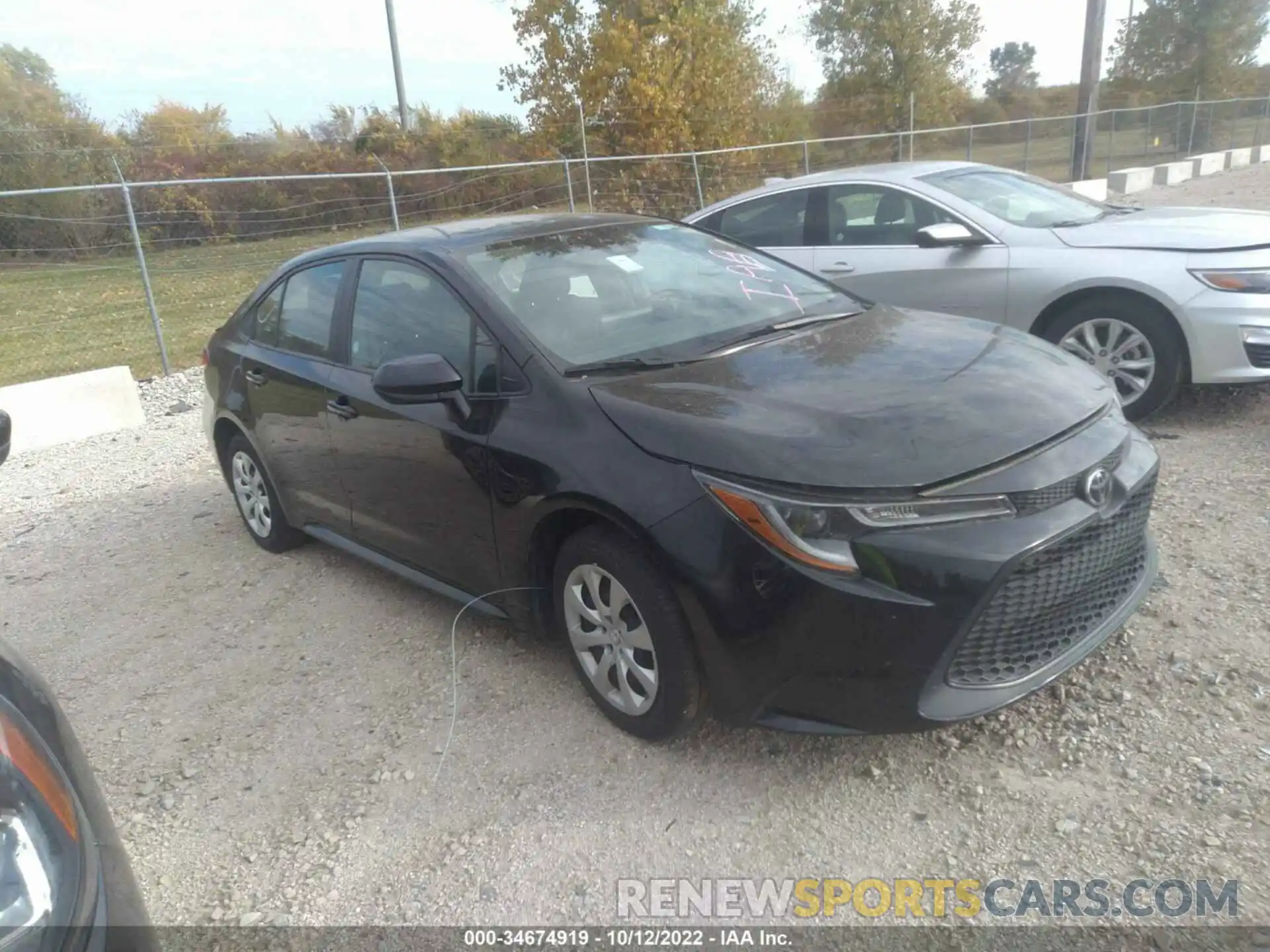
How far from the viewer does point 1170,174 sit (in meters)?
24.4

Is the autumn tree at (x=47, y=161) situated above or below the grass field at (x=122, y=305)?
above

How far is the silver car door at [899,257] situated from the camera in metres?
5.85

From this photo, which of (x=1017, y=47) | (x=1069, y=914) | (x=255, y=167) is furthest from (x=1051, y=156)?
(x=1017, y=47)

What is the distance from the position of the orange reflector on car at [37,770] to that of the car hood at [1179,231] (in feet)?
18.4

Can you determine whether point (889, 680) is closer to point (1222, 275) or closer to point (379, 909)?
point (379, 909)

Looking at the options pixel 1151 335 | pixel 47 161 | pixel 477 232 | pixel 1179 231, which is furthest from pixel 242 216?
pixel 1151 335

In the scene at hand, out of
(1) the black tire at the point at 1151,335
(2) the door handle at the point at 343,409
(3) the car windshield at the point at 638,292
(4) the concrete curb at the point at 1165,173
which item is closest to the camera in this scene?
(3) the car windshield at the point at 638,292

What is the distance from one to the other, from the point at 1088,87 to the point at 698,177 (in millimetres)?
9533

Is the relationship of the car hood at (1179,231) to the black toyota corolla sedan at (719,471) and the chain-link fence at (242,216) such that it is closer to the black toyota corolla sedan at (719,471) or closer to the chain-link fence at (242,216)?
the black toyota corolla sedan at (719,471)

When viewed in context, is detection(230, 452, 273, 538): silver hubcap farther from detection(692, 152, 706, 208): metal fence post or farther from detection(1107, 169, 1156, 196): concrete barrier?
detection(1107, 169, 1156, 196): concrete barrier

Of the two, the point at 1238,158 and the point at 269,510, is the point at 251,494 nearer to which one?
the point at 269,510

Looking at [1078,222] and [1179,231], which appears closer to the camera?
[1179,231]

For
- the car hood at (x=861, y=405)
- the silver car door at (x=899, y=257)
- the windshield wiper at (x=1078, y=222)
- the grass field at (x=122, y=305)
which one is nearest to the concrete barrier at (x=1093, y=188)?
the grass field at (x=122, y=305)

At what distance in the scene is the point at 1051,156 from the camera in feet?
81.3
